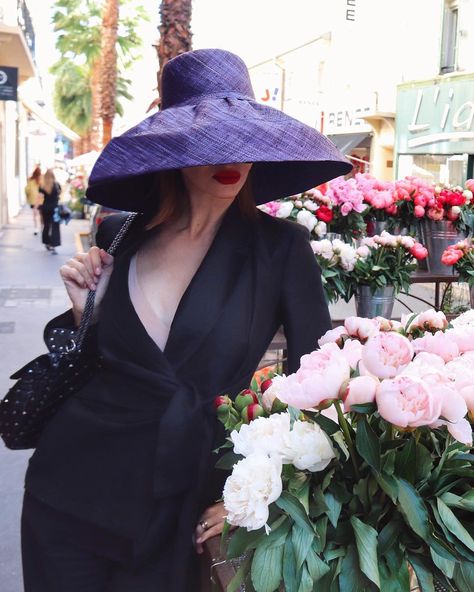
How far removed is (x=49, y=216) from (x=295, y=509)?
13.6 meters

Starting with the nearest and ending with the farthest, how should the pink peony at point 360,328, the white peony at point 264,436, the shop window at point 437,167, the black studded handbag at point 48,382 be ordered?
the white peony at point 264,436 → the pink peony at point 360,328 → the black studded handbag at point 48,382 → the shop window at point 437,167

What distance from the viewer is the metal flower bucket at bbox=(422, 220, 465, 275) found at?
13.9ft

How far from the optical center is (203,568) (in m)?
1.54

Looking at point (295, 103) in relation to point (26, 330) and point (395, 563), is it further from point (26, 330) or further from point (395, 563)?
point (395, 563)

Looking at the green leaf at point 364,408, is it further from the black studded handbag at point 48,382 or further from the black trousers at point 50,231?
the black trousers at point 50,231

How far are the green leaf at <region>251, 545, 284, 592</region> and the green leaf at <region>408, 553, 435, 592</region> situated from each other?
173 millimetres

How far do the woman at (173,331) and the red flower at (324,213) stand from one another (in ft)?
6.74

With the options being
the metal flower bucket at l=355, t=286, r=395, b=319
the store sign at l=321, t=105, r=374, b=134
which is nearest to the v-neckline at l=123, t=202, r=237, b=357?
the metal flower bucket at l=355, t=286, r=395, b=319

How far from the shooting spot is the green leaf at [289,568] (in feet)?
3.10

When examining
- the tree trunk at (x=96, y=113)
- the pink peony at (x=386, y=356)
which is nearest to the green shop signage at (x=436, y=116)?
the tree trunk at (x=96, y=113)

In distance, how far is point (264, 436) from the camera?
3.41 feet

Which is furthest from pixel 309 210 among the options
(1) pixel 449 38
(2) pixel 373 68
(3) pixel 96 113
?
(3) pixel 96 113

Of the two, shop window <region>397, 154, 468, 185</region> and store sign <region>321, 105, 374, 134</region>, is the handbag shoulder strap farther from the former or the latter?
store sign <region>321, 105, 374, 134</region>

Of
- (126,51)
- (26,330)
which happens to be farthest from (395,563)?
(126,51)
